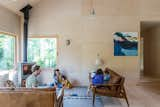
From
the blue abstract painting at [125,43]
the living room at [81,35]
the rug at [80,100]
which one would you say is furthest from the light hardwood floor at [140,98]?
the blue abstract painting at [125,43]

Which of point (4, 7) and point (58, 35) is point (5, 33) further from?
point (58, 35)

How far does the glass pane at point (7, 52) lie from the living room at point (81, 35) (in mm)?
234

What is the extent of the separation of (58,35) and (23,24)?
4.69ft

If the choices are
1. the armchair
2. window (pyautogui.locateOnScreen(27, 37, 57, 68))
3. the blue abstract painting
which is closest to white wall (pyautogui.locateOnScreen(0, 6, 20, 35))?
window (pyautogui.locateOnScreen(27, 37, 57, 68))

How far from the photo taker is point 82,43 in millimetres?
8453

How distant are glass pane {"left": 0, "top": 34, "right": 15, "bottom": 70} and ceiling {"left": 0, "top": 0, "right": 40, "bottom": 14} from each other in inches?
37.8

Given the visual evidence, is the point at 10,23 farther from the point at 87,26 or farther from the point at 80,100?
the point at 80,100

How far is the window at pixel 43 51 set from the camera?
851cm

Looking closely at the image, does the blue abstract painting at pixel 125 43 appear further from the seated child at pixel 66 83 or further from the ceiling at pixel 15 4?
the ceiling at pixel 15 4

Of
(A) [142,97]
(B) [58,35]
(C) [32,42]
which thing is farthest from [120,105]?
(C) [32,42]

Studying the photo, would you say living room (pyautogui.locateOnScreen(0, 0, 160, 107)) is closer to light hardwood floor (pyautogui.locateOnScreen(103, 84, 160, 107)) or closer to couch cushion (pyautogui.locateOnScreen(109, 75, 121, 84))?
light hardwood floor (pyautogui.locateOnScreen(103, 84, 160, 107))

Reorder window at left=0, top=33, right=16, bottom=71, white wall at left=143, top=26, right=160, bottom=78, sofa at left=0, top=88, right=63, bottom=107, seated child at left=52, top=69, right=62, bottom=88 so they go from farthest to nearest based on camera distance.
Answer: white wall at left=143, top=26, right=160, bottom=78 < seated child at left=52, top=69, right=62, bottom=88 < window at left=0, top=33, right=16, bottom=71 < sofa at left=0, top=88, right=63, bottom=107

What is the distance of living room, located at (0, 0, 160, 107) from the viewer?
27.5ft

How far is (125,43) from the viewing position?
834cm
